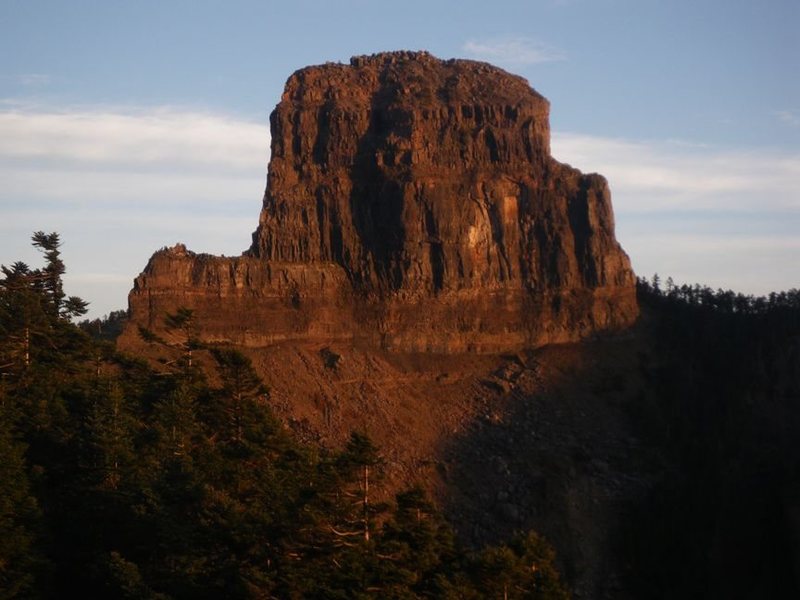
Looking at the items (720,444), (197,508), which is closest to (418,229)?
(720,444)

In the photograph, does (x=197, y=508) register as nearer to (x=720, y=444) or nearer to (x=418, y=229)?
(x=418, y=229)

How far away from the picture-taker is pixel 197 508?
175ft

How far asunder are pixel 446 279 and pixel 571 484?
53.3 feet

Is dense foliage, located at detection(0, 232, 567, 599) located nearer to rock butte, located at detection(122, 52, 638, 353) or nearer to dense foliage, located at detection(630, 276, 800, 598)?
rock butte, located at detection(122, 52, 638, 353)

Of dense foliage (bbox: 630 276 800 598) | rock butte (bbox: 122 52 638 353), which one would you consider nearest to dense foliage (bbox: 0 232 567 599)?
rock butte (bbox: 122 52 638 353)

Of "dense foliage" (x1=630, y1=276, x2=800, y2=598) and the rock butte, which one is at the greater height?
the rock butte

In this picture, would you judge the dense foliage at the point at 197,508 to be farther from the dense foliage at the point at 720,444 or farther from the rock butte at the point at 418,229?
the dense foliage at the point at 720,444

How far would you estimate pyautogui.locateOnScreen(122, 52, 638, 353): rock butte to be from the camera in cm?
9094

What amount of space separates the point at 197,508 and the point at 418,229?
41394 mm

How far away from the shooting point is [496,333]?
3676 inches

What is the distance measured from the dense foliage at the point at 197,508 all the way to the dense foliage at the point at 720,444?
25.1m

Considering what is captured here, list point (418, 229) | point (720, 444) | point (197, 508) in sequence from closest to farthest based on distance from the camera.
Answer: point (197, 508) < point (720, 444) < point (418, 229)

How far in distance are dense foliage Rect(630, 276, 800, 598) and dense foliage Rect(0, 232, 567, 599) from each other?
25.1m

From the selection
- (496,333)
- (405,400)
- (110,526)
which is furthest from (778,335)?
(110,526)
